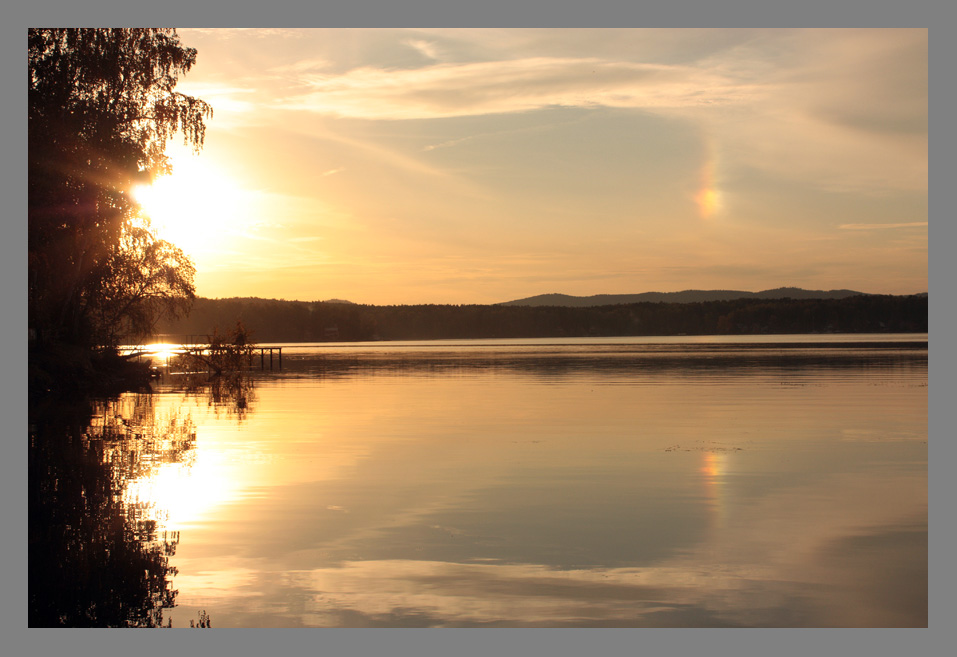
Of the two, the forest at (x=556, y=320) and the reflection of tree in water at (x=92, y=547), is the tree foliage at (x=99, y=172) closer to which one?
the reflection of tree in water at (x=92, y=547)

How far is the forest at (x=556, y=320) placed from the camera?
14075 cm

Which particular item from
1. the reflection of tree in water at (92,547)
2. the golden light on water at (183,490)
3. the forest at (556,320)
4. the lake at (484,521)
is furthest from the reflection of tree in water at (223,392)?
the forest at (556,320)

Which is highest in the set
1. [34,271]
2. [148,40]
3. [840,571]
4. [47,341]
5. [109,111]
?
[148,40]

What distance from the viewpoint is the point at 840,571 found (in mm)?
8430

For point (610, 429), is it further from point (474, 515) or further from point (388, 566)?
point (388, 566)

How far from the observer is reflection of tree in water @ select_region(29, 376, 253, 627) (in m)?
7.62

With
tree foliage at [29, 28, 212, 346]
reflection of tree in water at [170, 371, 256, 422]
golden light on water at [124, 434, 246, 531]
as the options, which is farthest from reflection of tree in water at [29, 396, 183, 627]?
tree foliage at [29, 28, 212, 346]

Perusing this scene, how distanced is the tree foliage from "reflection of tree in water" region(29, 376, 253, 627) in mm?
7399

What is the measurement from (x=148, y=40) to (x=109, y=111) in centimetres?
389

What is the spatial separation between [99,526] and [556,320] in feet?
555

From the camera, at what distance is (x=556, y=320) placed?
178 metres

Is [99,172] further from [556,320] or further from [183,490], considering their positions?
[556,320]

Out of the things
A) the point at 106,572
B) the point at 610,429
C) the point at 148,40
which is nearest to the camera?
the point at 106,572

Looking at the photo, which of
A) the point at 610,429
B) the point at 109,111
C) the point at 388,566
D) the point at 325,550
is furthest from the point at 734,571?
the point at 109,111
